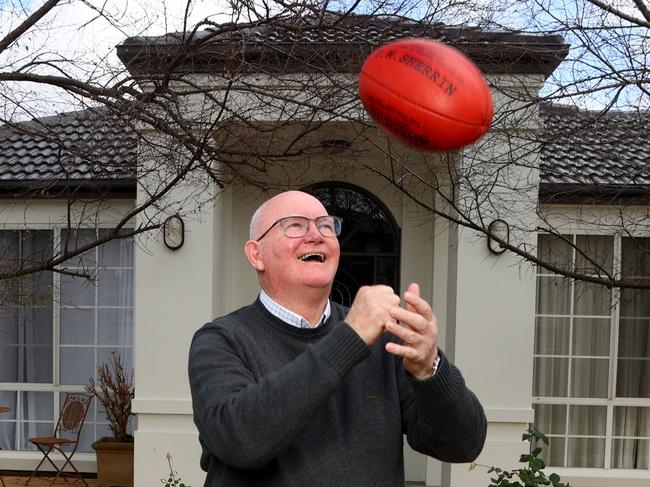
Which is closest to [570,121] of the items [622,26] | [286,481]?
[622,26]

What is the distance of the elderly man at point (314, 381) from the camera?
5.22 feet

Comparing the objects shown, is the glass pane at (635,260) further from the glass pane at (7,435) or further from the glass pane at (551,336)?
the glass pane at (7,435)

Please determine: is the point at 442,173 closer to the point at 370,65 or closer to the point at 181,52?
the point at 181,52

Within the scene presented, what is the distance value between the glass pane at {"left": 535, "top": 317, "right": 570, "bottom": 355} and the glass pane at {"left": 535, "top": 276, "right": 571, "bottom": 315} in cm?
A: 8

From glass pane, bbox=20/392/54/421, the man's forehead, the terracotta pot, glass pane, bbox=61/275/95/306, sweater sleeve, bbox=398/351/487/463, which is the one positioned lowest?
the terracotta pot

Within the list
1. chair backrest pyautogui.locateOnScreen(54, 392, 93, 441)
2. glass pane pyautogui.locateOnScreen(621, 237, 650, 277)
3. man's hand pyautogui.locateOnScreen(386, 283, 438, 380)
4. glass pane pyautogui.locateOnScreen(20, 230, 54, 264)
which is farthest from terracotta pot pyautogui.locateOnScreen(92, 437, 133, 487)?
man's hand pyautogui.locateOnScreen(386, 283, 438, 380)

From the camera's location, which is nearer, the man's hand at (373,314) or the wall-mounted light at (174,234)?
the man's hand at (373,314)

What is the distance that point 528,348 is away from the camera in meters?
6.56

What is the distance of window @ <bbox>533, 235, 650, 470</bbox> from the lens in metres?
7.79

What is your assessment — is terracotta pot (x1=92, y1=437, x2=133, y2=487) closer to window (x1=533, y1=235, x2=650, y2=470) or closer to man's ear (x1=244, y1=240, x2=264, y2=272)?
window (x1=533, y1=235, x2=650, y2=470)

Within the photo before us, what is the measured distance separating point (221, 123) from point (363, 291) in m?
3.45

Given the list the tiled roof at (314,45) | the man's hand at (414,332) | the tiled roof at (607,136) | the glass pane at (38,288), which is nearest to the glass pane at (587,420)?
the tiled roof at (607,136)

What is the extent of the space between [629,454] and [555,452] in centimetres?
78

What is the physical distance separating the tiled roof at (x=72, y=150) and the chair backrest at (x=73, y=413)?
2.44 m
